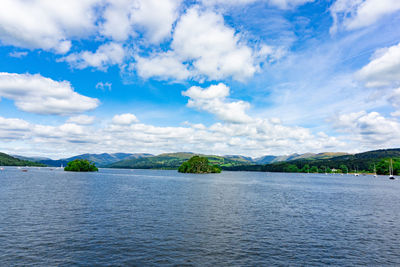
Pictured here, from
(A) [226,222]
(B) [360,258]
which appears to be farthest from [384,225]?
(A) [226,222]

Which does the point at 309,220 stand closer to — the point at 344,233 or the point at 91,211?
the point at 344,233

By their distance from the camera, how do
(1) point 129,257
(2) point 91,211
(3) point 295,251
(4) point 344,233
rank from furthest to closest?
(2) point 91,211 → (4) point 344,233 → (3) point 295,251 → (1) point 129,257

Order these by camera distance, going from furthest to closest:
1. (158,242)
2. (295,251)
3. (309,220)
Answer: (309,220), (158,242), (295,251)

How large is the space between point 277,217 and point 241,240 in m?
20.5

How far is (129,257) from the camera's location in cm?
2884

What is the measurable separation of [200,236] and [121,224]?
1632 cm

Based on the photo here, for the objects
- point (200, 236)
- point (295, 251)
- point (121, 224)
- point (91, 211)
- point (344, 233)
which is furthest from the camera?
point (91, 211)

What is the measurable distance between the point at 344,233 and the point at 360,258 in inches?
487

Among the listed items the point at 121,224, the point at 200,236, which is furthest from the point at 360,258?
the point at 121,224

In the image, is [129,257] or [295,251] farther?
[295,251]

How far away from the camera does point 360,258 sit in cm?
2981

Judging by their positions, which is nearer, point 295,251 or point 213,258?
point 213,258

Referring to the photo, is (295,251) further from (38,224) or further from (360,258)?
(38,224)

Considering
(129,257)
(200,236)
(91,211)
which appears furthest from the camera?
(91,211)
